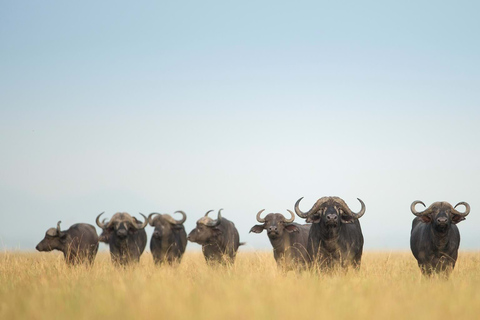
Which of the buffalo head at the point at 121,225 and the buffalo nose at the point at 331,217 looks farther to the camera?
the buffalo head at the point at 121,225

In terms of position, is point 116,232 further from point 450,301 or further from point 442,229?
point 450,301

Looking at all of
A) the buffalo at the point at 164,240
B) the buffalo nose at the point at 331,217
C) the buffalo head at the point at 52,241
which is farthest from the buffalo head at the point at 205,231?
the buffalo nose at the point at 331,217

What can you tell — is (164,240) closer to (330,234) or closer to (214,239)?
(214,239)

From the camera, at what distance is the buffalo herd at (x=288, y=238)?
12.6 meters

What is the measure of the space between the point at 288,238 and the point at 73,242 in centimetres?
743

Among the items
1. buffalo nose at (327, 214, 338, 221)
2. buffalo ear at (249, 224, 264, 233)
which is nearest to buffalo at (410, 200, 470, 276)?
buffalo nose at (327, 214, 338, 221)

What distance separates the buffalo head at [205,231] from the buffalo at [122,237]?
169 centimetres

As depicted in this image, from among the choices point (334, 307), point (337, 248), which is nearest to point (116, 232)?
point (337, 248)

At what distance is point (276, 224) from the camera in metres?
14.6

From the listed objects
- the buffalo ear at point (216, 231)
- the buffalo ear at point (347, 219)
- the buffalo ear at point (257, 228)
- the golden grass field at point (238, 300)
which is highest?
the buffalo ear at point (347, 219)

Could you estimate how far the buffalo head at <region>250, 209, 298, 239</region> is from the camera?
14586 millimetres

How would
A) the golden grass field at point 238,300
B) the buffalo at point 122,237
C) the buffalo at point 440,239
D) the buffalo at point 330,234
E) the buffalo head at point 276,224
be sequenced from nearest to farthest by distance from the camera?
the golden grass field at point 238,300
the buffalo at point 330,234
the buffalo at point 440,239
the buffalo head at point 276,224
the buffalo at point 122,237

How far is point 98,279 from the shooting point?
11.1 metres

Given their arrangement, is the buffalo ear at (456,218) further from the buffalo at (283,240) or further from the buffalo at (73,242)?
the buffalo at (73,242)
